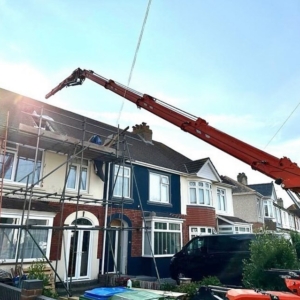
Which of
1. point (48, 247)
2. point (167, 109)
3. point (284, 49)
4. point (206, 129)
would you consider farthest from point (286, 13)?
point (48, 247)

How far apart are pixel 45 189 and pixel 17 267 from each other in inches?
116

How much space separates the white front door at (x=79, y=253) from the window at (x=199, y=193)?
24.9 feet

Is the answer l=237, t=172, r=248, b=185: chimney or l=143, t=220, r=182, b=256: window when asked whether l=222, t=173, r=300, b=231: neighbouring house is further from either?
l=143, t=220, r=182, b=256: window

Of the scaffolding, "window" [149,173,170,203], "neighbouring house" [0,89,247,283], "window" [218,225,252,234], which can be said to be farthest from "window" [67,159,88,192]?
"window" [218,225,252,234]

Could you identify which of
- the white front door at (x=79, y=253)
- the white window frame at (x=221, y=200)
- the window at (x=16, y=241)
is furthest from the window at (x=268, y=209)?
the window at (x=16, y=241)

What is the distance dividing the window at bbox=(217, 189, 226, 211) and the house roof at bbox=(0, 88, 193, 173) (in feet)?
11.1

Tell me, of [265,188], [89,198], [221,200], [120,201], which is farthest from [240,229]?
[265,188]

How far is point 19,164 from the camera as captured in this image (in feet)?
35.0

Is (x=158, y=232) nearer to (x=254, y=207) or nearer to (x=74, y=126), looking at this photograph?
(x=74, y=126)

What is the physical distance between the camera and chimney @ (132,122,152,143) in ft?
67.6

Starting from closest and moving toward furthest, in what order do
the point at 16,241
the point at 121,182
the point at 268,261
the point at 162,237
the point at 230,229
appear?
the point at 268,261
the point at 16,241
the point at 121,182
the point at 162,237
the point at 230,229

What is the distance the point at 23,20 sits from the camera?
7070 millimetres

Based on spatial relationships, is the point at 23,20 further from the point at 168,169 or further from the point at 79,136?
the point at 168,169

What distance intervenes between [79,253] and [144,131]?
36.3 ft
